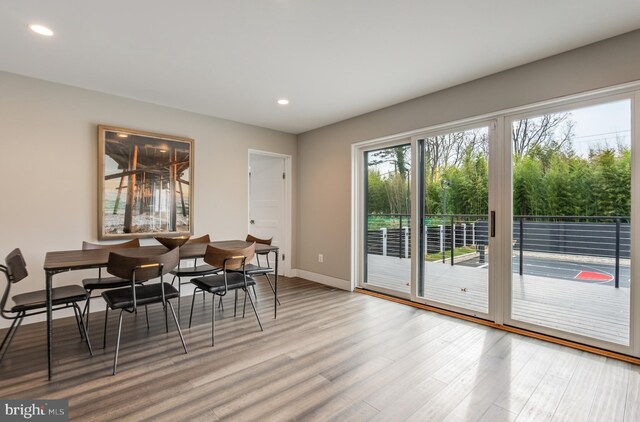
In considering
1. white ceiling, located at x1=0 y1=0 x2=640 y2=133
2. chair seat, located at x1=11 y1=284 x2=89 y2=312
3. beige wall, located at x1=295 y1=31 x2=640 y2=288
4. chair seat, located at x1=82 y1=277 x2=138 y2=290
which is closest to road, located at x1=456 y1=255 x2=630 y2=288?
beige wall, located at x1=295 y1=31 x2=640 y2=288

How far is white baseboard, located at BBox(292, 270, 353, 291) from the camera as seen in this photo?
434 centimetres

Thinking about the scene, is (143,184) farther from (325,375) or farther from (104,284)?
(325,375)

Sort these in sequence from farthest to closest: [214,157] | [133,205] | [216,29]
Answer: [214,157] < [133,205] < [216,29]

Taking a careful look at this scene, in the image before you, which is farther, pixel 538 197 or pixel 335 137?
pixel 335 137

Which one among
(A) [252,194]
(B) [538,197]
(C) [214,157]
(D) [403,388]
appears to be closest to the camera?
(D) [403,388]

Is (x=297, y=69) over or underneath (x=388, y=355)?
over

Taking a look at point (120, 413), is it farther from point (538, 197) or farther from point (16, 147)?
point (538, 197)

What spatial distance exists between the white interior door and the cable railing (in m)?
1.91

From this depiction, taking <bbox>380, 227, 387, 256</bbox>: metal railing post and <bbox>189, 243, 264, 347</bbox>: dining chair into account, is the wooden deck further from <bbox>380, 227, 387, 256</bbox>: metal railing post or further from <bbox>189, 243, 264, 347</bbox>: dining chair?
<bbox>189, 243, 264, 347</bbox>: dining chair

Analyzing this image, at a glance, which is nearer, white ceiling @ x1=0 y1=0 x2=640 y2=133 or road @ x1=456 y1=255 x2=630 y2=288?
white ceiling @ x1=0 y1=0 x2=640 y2=133

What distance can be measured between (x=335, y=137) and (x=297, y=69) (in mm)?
1796

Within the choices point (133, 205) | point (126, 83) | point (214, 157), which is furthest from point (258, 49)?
point (133, 205)

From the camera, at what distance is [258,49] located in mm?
2488

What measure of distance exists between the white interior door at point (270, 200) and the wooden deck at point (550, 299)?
8.48 ft
